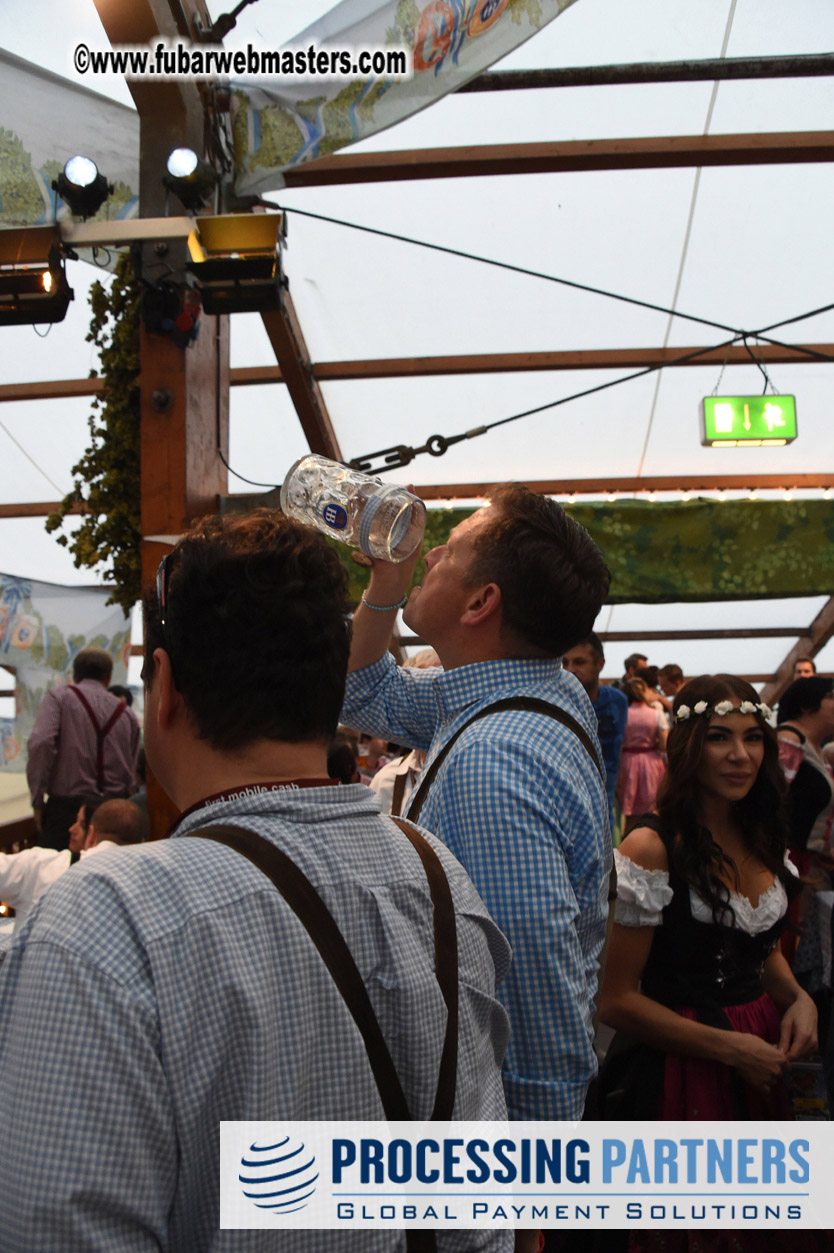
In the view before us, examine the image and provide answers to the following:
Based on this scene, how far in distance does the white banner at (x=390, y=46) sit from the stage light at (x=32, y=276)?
0.97 m

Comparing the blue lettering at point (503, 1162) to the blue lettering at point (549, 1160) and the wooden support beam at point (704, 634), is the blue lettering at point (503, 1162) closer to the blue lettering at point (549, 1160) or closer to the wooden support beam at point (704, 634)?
the blue lettering at point (549, 1160)

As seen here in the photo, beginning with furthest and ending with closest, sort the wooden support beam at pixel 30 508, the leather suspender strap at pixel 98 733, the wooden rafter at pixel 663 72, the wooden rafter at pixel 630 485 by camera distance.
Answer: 1. the wooden support beam at pixel 30 508
2. the wooden rafter at pixel 630 485
3. the leather suspender strap at pixel 98 733
4. the wooden rafter at pixel 663 72

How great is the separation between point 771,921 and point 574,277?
14.5 ft

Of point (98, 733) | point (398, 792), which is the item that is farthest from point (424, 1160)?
point (98, 733)

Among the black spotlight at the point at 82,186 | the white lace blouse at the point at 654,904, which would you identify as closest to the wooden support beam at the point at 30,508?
the black spotlight at the point at 82,186

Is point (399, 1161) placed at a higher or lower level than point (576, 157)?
lower

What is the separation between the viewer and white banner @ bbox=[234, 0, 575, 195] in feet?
10.4

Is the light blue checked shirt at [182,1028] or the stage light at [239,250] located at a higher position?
the stage light at [239,250]

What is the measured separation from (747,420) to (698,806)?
3.98 metres

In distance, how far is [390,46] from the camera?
11.1 feet

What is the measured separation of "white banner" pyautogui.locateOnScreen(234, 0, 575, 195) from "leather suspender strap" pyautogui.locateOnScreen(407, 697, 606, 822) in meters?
2.56

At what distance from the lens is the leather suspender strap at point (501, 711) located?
139cm

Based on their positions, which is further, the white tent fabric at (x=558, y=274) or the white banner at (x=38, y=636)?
the white banner at (x=38, y=636)

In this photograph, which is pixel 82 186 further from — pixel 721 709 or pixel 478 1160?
pixel 478 1160
